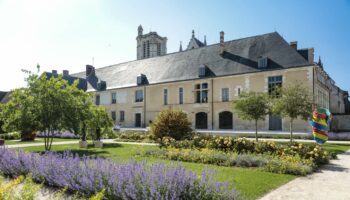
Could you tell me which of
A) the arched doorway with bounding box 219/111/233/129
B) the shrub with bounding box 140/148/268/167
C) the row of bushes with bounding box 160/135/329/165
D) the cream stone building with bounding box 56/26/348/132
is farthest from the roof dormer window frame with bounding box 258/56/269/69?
the shrub with bounding box 140/148/268/167

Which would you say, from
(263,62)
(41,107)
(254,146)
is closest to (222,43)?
(263,62)

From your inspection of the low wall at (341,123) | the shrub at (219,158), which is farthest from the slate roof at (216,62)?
the shrub at (219,158)

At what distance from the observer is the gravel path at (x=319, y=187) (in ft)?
15.9

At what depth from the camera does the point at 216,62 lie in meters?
26.3

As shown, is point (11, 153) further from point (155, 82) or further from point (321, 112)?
point (155, 82)

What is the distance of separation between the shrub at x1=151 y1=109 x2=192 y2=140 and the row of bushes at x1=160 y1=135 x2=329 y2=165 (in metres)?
0.76

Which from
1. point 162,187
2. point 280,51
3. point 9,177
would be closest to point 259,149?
point 162,187

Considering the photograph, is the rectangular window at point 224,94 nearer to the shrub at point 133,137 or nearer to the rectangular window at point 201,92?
the rectangular window at point 201,92

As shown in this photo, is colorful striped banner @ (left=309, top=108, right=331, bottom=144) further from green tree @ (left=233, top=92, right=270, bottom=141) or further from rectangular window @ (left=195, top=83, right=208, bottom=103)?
rectangular window @ (left=195, top=83, right=208, bottom=103)

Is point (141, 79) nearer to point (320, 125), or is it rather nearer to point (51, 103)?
point (51, 103)

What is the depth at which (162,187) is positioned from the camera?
398cm

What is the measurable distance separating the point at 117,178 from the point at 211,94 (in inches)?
855

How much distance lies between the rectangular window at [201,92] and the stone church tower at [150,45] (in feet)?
95.0

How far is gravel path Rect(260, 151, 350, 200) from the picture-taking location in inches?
191
